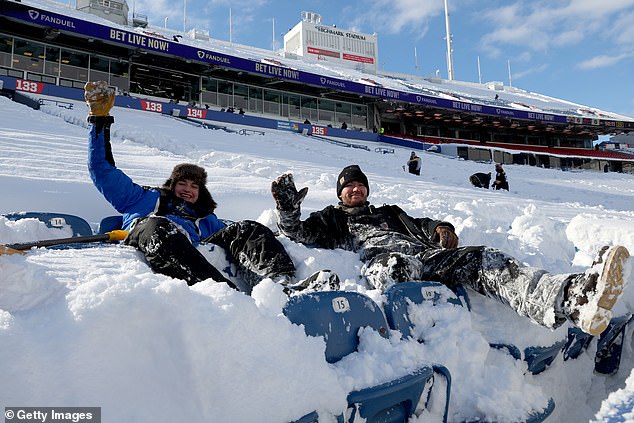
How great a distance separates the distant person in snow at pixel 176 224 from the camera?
6.73 ft

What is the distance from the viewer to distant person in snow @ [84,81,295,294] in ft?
6.73

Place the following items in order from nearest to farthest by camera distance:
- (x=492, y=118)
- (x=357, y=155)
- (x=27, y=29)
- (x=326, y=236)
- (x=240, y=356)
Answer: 1. (x=240, y=356)
2. (x=326, y=236)
3. (x=357, y=155)
4. (x=27, y=29)
5. (x=492, y=118)

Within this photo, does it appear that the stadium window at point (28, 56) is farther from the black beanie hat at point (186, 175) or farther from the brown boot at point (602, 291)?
the brown boot at point (602, 291)

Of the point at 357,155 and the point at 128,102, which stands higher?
the point at 128,102

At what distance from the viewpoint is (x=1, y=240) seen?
2.16 metres

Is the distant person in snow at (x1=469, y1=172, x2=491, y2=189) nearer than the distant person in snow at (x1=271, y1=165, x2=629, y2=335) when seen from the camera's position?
No

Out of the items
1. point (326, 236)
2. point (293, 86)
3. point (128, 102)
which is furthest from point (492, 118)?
point (326, 236)

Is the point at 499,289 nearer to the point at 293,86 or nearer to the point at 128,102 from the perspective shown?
the point at 128,102

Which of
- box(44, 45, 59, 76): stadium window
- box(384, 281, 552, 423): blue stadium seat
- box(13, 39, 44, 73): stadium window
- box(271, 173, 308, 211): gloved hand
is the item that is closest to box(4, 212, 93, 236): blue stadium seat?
box(271, 173, 308, 211): gloved hand

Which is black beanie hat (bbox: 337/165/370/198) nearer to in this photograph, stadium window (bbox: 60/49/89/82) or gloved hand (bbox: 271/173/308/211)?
gloved hand (bbox: 271/173/308/211)

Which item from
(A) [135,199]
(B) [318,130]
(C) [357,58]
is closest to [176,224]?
(A) [135,199]

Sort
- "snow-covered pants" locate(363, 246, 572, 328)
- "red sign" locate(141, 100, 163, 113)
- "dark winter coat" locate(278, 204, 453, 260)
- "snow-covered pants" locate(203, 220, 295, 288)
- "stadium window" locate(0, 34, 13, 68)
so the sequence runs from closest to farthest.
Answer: "snow-covered pants" locate(363, 246, 572, 328) → "snow-covered pants" locate(203, 220, 295, 288) → "dark winter coat" locate(278, 204, 453, 260) → "red sign" locate(141, 100, 163, 113) → "stadium window" locate(0, 34, 13, 68)

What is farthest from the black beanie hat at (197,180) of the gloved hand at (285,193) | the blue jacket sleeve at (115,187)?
the gloved hand at (285,193)

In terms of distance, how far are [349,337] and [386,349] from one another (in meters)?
0.15
